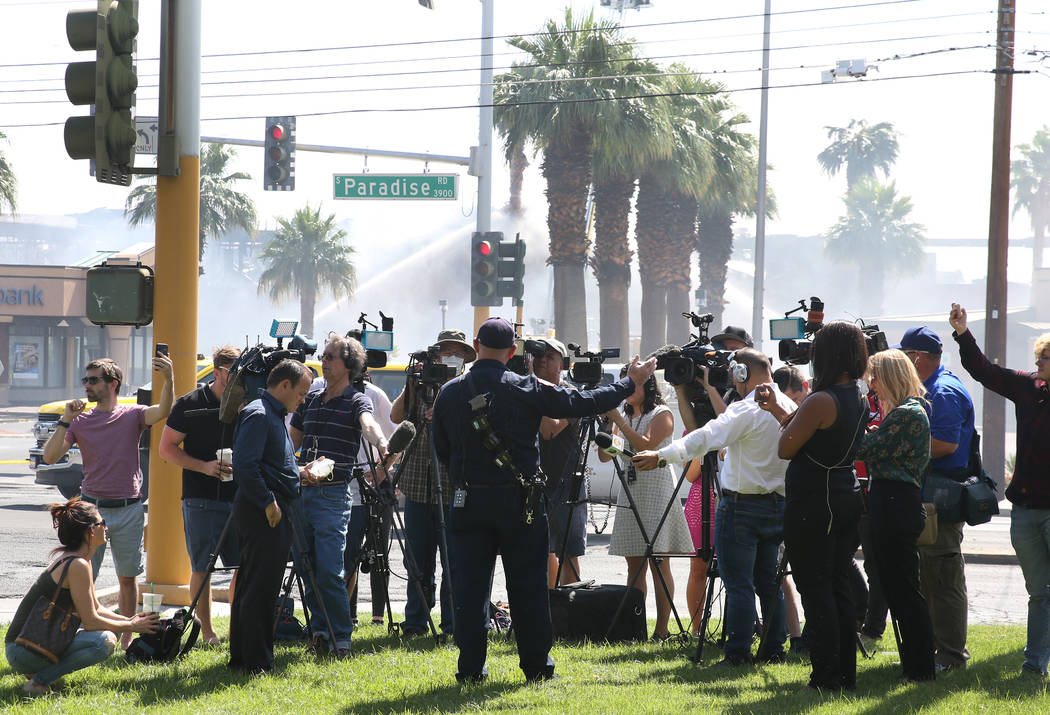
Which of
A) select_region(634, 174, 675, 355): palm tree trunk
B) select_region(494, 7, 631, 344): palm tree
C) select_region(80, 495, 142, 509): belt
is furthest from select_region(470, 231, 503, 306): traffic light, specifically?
select_region(634, 174, 675, 355): palm tree trunk

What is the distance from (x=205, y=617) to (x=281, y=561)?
132 centimetres

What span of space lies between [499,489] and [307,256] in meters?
55.8

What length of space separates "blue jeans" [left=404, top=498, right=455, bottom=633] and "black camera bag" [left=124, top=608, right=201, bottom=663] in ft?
4.88

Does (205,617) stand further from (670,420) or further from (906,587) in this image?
(906,587)

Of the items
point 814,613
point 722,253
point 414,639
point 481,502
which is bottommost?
point 414,639

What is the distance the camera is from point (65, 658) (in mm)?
5828

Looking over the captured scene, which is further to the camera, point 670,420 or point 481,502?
point 670,420

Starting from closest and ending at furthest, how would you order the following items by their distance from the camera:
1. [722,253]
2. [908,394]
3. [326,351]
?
[908,394] < [326,351] < [722,253]

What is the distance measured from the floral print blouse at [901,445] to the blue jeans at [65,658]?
4182mm

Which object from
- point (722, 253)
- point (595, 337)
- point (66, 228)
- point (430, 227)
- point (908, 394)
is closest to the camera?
point (908, 394)

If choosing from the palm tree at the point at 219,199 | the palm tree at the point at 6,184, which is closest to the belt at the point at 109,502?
the palm tree at the point at 6,184

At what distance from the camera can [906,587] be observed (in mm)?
5781

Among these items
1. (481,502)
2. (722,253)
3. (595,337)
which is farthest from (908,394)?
(595,337)

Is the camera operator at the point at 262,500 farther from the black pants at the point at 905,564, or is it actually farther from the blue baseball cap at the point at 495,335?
the black pants at the point at 905,564
